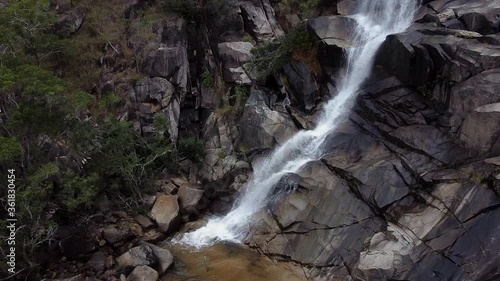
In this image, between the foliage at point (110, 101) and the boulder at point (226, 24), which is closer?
the foliage at point (110, 101)

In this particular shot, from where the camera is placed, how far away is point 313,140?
61.1 feet

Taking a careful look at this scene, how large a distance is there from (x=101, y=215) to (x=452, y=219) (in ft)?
47.1

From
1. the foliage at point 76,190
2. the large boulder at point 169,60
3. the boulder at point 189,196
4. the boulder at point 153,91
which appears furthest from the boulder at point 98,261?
the large boulder at point 169,60

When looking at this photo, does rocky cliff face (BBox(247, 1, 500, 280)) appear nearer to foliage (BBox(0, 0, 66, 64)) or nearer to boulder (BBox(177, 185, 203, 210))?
boulder (BBox(177, 185, 203, 210))

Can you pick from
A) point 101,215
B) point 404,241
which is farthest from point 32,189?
point 404,241

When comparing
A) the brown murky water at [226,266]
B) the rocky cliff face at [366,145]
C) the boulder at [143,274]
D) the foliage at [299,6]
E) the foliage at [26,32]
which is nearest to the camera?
the rocky cliff face at [366,145]

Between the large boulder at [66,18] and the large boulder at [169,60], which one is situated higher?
the large boulder at [66,18]

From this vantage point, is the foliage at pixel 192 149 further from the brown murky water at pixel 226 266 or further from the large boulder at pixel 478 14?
the large boulder at pixel 478 14

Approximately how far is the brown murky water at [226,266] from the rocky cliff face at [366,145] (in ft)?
1.79

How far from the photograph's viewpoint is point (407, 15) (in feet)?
64.3

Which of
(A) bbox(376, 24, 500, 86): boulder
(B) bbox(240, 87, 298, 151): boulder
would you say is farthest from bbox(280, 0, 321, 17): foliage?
(A) bbox(376, 24, 500, 86): boulder

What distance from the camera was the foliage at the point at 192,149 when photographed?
20891 millimetres

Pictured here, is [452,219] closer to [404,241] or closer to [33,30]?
[404,241]

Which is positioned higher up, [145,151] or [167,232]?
[145,151]
